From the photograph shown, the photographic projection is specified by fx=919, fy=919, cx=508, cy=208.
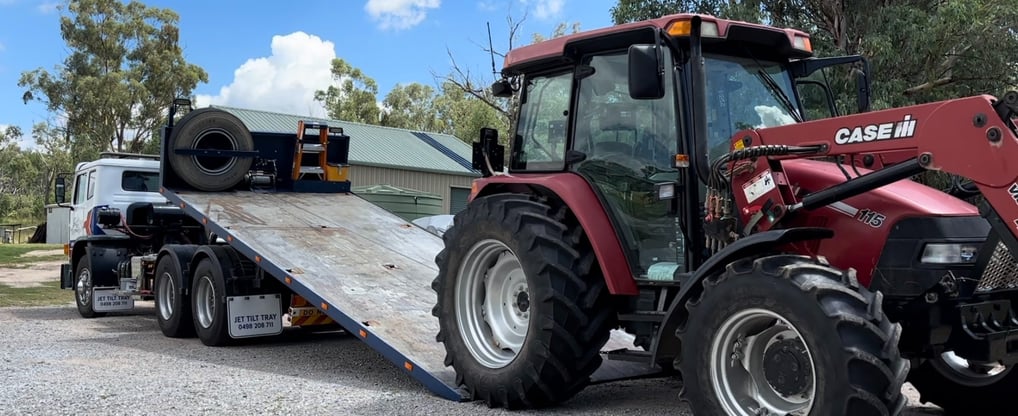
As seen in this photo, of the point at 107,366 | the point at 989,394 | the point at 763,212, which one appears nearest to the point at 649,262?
the point at 763,212

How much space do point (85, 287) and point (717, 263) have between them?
38.4 feet

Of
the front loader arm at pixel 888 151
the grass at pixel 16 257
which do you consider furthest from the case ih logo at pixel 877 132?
the grass at pixel 16 257

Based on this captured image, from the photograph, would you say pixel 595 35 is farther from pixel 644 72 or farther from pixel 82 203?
pixel 82 203

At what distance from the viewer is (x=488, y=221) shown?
6.03 metres

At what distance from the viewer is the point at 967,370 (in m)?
5.36

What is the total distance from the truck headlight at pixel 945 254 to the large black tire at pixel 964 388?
98 centimetres

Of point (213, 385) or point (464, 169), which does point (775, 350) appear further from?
point (464, 169)

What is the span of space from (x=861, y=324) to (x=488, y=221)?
2712 millimetres

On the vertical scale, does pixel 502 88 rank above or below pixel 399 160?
below

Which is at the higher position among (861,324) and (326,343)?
(861,324)

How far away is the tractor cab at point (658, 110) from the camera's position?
526 centimetres

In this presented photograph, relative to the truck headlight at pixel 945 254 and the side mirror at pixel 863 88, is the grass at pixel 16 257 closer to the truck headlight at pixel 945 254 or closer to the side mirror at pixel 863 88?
the side mirror at pixel 863 88

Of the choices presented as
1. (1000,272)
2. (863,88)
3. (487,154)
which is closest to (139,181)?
(487,154)

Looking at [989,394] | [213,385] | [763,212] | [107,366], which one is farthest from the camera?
[107,366]
